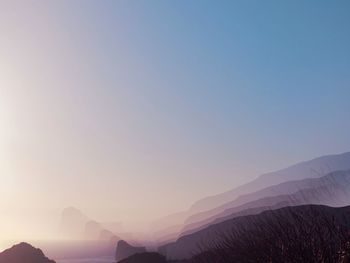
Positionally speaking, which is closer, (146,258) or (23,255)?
(146,258)

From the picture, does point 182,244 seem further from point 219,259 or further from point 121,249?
point 219,259

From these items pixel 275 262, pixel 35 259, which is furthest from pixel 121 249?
pixel 275 262

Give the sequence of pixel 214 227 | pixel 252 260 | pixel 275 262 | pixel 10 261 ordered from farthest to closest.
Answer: pixel 214 227 < pixel 10 261 < pixel 252 260 < pixel 275 262

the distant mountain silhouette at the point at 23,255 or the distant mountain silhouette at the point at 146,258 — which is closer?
the distant mountain silhouette at the point at 146,258

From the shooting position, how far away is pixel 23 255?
169 feet

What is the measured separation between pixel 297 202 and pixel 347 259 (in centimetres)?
878

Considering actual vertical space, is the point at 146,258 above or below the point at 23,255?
below

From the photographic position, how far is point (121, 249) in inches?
4993

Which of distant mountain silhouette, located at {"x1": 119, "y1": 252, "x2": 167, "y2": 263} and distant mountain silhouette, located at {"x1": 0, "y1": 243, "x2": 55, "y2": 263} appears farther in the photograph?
distant mountain silhouette, located at {"x1": 0, "y1": 243, "x2": 55, "y2": 263}

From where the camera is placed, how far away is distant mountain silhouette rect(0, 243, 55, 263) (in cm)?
5065

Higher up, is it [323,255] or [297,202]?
[297,202]

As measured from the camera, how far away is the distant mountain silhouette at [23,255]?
50650mm

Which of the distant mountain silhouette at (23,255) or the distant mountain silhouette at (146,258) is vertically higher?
the distant mountain silhouette at (23,255)

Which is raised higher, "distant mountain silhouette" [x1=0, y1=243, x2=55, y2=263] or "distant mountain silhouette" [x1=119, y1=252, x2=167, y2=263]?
"distant mountain silhouette" [x1=0, y1=243, x2=55, y2=263]
